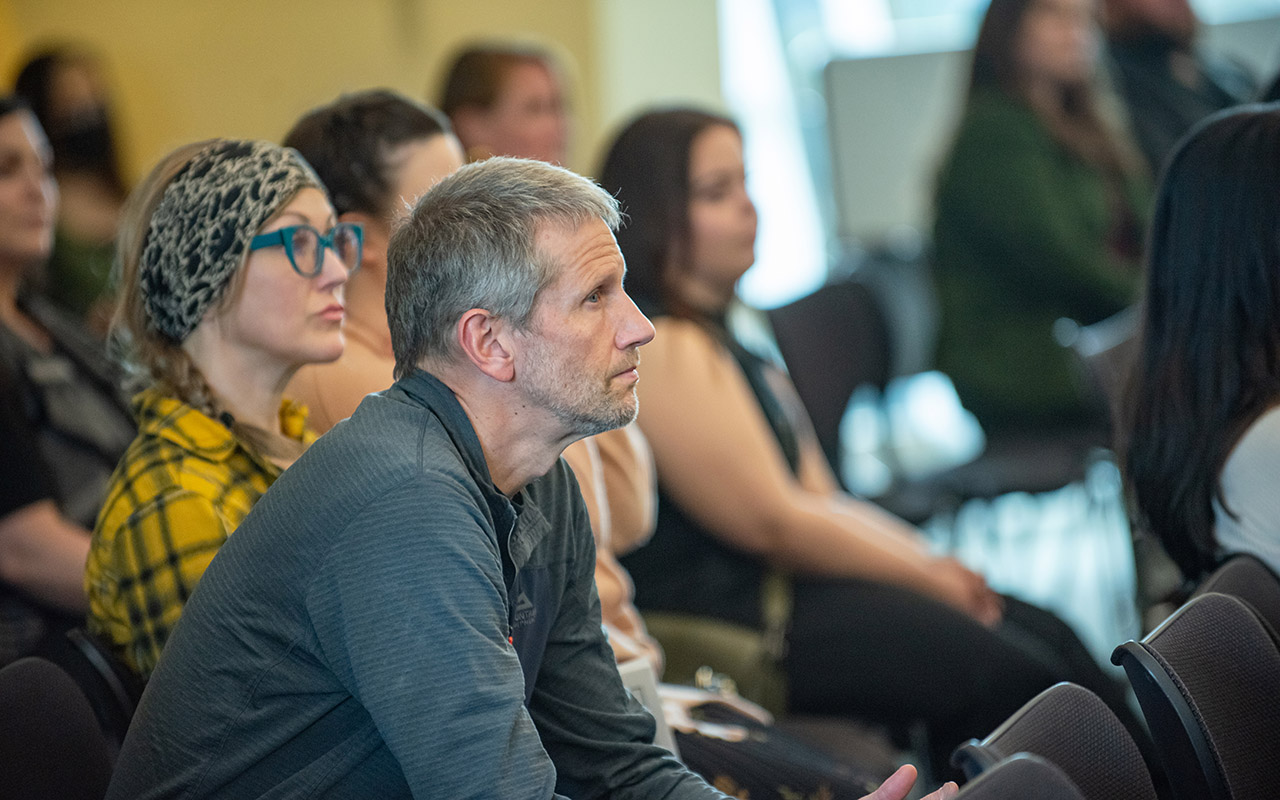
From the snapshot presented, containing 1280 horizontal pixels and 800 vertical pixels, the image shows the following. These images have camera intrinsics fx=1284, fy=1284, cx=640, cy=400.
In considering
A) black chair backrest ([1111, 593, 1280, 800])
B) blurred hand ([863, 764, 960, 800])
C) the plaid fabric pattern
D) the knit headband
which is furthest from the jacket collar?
black chair backrest ([1111, 593, 1280, 800])

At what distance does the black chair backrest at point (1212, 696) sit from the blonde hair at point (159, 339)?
1.09 metres

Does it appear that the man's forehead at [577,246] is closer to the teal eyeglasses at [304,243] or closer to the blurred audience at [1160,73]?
the teal eyeglasses at [304,243]

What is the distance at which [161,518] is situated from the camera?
1.52 m

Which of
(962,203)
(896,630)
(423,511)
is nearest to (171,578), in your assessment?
(423,511)

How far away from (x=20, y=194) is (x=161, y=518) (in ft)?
4.10

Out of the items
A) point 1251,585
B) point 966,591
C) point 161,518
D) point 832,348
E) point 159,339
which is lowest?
point 966,591

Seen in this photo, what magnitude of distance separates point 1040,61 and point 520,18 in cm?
212

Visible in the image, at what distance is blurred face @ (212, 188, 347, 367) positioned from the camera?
1692 mm

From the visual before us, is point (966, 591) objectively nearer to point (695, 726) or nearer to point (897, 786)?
point (695, 726)

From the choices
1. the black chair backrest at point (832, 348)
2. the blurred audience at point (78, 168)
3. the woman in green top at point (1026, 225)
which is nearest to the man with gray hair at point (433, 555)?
the black chair backrest at point (832, 348)

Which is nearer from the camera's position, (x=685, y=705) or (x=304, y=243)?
(x=304, y=243)

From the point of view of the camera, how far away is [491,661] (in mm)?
1158

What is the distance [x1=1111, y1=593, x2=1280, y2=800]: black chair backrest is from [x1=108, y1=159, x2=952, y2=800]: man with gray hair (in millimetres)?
290

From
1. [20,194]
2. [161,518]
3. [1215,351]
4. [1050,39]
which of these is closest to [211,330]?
[161,518]
